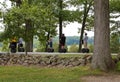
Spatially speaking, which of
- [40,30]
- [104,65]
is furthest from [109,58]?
[40,30]

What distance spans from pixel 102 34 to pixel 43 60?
23.7ft

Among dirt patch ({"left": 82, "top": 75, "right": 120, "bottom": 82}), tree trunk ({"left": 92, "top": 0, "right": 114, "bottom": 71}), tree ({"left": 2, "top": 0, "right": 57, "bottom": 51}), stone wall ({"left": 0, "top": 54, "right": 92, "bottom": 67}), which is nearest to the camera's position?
dirt patch ({"left": 82, "top": 75, "right": 120, "bottom": 82})

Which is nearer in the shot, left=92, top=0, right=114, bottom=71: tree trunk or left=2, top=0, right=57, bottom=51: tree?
left=92, top=0, right=114, bottom=71: tree trunk

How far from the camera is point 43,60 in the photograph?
86.9 feet

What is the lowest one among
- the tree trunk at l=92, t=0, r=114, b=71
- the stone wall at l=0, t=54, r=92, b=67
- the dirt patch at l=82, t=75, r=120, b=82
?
the dirt patch at l=82, t=75, r=120, b=82

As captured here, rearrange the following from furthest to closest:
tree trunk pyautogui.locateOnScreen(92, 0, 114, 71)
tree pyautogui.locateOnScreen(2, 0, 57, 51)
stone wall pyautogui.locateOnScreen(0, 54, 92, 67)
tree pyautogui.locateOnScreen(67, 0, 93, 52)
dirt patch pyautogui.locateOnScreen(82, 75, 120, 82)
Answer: tree pyautogui.locateOnScreen(67, 0, 93, 52)
tree pyautogui.locateOnScreen(2, 0, 57, 51)
stone wall pyautogui.locateOnScreen(0, 54, 92, 67)
tree trunk pyautogui.locateOnScreen(92, 0, 114, 71)
dirt patch pyautogui.locateOnScreen(82, 75, 120, 82)

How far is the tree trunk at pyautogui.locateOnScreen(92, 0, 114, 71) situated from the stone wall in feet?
11.4

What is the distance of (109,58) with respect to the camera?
67.3ft

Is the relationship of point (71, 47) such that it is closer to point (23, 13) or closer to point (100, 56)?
point (23, 13)

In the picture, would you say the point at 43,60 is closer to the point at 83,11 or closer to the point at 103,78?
the point at 103,78

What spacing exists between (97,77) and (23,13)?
37.7 feet

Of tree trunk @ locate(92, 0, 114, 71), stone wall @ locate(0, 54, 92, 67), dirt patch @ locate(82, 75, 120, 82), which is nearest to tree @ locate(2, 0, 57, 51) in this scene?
stone wall @ locate(0, 54, 92, 67)

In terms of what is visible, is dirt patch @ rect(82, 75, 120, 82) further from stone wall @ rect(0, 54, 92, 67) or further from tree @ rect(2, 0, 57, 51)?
tree @ rect(2, 0, 57, 51)

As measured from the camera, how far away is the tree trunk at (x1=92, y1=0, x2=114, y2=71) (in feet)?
66.3
